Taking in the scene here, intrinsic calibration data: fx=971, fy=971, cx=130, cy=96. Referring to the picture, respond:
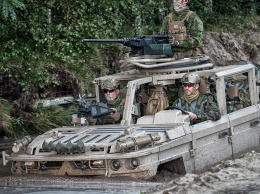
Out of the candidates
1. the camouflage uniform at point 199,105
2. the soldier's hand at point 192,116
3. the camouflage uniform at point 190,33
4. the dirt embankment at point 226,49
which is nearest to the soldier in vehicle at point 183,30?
the camouflage uniform at point 190,33

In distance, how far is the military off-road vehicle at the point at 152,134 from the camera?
14.0 meters

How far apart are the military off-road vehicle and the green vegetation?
232 cm

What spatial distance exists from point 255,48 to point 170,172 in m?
10.5

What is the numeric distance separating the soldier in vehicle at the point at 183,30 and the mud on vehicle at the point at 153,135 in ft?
1.43

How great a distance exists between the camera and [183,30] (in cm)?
1711

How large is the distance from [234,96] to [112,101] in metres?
2.26

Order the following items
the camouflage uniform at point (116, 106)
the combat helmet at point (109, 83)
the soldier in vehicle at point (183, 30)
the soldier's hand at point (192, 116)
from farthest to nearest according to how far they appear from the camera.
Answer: the soldier in vehicle at point (183, 30), the combat helmet at point (109, 83), the camouflage uniform at point (116, 106), the soldier's hand at point (192, 116)

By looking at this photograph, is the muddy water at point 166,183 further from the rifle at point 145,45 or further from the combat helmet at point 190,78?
the rifle at point 145,45

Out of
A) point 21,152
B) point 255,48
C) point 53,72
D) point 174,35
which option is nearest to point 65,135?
point 21,152

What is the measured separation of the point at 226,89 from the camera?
17.0m

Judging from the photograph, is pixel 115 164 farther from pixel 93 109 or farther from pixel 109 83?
pixel 109 83

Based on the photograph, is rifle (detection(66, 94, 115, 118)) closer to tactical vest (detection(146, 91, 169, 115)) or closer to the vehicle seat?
tactical vest (detection(146, 91, 169, 115))

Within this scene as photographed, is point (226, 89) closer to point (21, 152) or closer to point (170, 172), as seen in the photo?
point (170, 172)

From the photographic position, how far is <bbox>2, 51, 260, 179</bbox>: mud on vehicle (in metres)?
14.0
